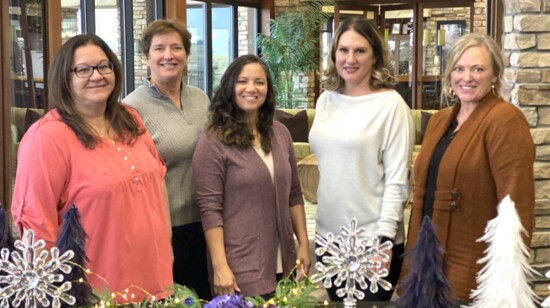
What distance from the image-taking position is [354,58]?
2.53m

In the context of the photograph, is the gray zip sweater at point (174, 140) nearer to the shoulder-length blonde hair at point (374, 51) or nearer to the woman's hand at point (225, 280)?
the woman's hand at point (225, 280)

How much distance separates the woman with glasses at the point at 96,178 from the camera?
6.64ft

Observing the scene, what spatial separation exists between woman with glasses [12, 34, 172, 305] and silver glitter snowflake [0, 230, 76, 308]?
0.45 metres

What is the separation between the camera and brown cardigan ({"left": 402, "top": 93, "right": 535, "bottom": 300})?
223cm

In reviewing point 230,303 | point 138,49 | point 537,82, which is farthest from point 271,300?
point 138,49

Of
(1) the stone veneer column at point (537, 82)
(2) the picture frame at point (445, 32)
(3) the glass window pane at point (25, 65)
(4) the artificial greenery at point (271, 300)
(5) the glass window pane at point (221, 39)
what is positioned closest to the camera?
(4) the artificial greenery at point (271, 300)

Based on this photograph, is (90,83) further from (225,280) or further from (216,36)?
(216,36)

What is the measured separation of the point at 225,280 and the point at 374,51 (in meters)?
0.94

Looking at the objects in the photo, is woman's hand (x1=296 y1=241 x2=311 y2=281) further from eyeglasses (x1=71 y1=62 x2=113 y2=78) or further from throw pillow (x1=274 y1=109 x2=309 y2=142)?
throw pillow (x1=274 y1=109 x2=309 y2=142)

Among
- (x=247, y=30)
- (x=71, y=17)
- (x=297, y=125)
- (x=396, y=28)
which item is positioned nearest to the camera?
(x=71, y=17)

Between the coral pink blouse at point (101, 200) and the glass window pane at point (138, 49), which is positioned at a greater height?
the glass window pane at point (138, 49)

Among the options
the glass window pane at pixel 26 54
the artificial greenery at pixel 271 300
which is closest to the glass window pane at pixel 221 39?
the glass window pane at pixel 26 54

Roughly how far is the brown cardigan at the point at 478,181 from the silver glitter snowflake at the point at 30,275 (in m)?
1.24

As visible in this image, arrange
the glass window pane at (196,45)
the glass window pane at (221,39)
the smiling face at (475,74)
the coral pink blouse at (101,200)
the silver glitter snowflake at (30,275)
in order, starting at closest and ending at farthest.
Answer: the silver glitter snowflake at (30,275) < the coral pink blouse at (101,200) < the smiling face at (475,74) < the glass window pane at (196,45) < the glass window pane at (221,39)
